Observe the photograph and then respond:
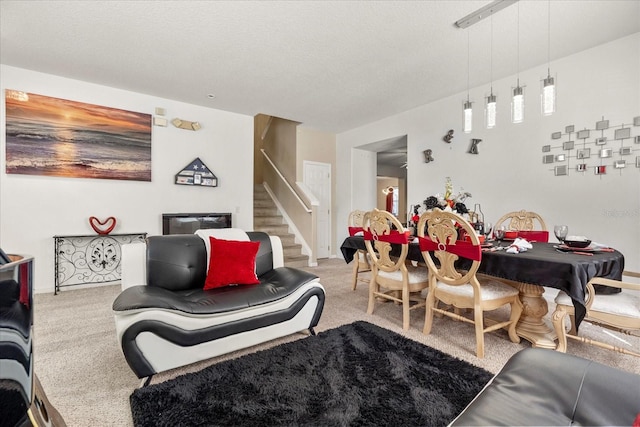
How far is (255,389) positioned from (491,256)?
5.89ft

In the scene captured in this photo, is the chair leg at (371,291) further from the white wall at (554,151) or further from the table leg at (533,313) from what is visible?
the white wall at (554,151)

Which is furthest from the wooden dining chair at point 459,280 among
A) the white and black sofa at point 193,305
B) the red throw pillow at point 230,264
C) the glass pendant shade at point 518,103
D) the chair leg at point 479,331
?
the red throw pillow at point 230,264

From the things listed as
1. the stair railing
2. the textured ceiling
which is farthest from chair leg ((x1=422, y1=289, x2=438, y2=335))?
the stair railing

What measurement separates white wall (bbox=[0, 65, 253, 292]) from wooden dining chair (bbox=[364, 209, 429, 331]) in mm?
3210

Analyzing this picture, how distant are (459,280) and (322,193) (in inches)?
181

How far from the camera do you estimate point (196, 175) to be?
4844mm

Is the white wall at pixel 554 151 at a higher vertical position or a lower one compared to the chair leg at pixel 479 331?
higher

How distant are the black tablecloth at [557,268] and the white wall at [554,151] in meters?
1.53

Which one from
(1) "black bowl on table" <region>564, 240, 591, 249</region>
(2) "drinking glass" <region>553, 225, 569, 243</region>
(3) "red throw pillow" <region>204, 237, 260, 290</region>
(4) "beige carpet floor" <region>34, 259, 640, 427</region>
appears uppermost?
(2) "drinking glass" <region>553, 225, 569, 243</region>

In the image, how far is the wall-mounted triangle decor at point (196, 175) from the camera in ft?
15.5

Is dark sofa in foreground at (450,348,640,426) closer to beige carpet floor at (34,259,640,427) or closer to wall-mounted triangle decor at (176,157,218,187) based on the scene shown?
beige carpet floor at (34,259,640,427)

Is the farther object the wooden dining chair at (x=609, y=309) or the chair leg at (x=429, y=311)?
the chair leg at (x=429, y=311)

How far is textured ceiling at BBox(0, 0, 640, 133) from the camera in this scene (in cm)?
251

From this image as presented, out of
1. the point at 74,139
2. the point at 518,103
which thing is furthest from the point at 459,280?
the point at 74,139
